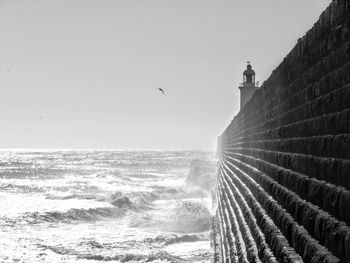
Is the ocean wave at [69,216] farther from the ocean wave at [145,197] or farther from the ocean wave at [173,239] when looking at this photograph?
the ocean wave at [173,239]

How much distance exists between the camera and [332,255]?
9.24 ft

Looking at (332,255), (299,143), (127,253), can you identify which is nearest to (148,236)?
(127,253)

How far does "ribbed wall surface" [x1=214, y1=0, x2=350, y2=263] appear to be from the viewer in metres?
3.01

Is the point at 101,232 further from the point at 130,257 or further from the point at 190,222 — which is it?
the point at 130,257

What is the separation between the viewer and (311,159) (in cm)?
385

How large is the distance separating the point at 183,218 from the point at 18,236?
947 centimetres

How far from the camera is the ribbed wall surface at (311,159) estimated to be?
3006mm

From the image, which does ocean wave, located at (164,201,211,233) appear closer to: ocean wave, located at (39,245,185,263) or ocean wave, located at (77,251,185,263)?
ocean wave, located at (39,245,185,263)

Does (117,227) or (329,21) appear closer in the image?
(329,21)

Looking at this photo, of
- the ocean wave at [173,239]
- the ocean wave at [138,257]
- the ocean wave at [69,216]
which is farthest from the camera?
the ocean wave at [69,216]

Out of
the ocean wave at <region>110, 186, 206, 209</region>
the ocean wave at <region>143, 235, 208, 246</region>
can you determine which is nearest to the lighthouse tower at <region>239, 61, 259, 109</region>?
the ocean wave at <region>110, 186, 206, 209</region>

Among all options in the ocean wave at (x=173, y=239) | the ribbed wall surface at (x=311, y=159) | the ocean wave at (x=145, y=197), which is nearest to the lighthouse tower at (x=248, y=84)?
the ocean wave at (x=145, y=197)

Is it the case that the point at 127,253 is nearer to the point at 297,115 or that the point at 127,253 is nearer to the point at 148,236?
the point at 148,236

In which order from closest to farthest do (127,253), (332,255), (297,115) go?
(332,255)
(297,115)
(127,253)
